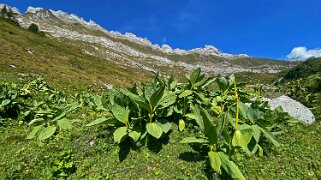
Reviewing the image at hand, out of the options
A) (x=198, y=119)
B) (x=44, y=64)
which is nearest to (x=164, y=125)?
(x=198, y=119)

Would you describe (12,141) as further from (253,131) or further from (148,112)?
(253,131)

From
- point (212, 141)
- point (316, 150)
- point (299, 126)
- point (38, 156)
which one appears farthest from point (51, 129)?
point (299, 126)

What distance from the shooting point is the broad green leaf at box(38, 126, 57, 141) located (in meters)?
7.92

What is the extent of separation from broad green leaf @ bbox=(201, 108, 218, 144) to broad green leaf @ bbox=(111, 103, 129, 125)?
206cm

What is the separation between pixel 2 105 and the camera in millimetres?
10352

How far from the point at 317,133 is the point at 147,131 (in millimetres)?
5438

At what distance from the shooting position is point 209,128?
18.5 feet

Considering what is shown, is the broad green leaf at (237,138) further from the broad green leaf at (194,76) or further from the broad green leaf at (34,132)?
the broad green leaf at (34,132)

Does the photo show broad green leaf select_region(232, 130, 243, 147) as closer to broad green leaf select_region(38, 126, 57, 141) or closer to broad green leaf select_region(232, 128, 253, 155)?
broad green leaf select_region(232, 128, 253, 155)

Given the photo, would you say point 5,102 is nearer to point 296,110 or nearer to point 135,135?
point 135,135

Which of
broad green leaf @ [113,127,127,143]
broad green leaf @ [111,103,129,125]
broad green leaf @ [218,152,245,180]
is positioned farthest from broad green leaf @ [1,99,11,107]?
broad green leaf @ [218,152,245,180]

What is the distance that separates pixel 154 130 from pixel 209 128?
1520 millimetres

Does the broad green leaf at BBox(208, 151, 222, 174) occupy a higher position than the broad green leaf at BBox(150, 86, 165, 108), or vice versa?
the broad green leaf at BBox(150, 86, 165, 108)

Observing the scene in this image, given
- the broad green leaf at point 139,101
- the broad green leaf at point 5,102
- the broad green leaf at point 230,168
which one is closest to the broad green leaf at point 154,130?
the broad green leaf at point 139,101
